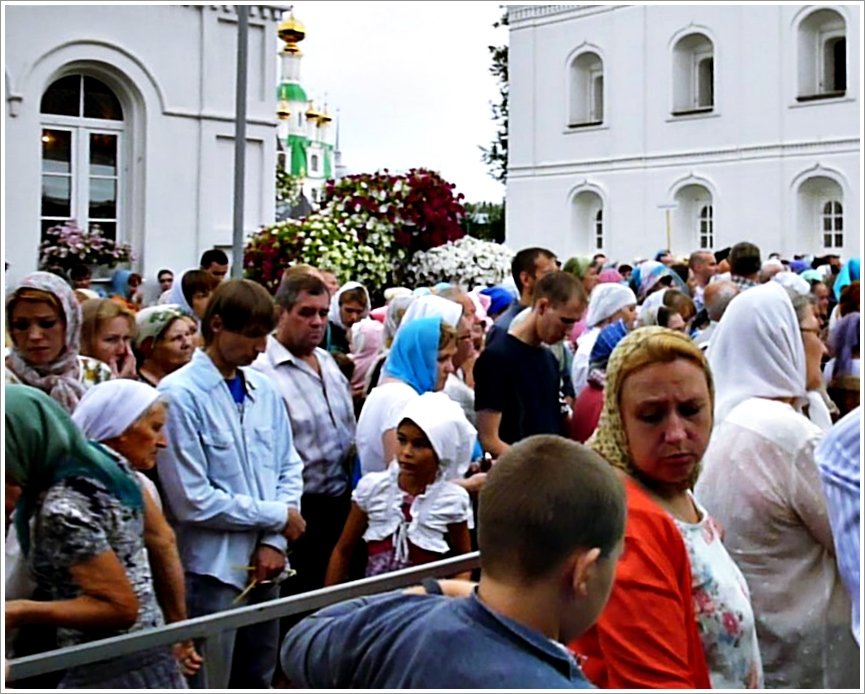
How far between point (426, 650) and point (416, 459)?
2272 mm

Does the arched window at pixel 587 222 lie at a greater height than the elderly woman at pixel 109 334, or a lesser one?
greater

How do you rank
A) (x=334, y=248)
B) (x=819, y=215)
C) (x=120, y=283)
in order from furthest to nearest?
(x=819, y=215) < (x=120, y=283) < (x=334, y=248)

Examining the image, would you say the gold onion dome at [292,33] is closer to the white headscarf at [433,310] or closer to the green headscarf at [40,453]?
the white headscarf at [433,310]

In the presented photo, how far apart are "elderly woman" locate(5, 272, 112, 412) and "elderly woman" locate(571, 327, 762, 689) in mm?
2008

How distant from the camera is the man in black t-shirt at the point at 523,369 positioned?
526 cm

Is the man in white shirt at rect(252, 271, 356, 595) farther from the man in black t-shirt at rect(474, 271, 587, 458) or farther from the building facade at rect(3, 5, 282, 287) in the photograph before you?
the building facade at rect(3, 5, 282, 287)

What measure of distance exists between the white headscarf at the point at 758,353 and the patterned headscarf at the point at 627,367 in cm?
73

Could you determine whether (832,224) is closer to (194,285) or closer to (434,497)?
(194,285)

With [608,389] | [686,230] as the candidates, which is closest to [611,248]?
[686,230]

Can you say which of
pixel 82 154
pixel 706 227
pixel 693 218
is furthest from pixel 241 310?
pixel 693 218

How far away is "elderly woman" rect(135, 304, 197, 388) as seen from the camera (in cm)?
491

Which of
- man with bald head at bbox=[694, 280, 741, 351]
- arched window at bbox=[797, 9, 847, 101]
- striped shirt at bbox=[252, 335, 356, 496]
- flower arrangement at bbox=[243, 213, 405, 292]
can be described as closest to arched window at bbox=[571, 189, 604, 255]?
arched window at bbox=[797, 9, 847, 101]

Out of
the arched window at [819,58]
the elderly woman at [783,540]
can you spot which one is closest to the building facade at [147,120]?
the elderly woman at [783,540]

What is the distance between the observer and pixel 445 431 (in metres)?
4.17
